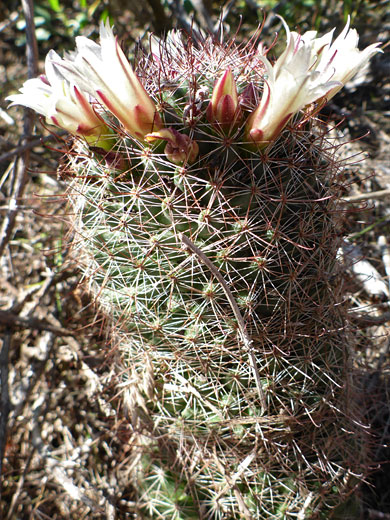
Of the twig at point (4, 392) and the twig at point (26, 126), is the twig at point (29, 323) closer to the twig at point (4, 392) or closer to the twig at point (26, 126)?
the twig at point (4, 392)

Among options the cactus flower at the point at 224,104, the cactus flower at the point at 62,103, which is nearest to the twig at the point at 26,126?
the cactus flower at the point at 62,103

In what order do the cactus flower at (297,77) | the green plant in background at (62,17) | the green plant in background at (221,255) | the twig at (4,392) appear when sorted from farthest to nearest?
1. the green plant in background at (62,17)
2. the twig at (4,392)
3. the green plant in background at (221,255)
4. the cactus flower at (297,77)

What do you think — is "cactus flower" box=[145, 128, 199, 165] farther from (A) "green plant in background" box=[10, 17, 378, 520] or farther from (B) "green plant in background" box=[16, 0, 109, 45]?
(B) "green plant in background" box=[16, 0, 109, 45]

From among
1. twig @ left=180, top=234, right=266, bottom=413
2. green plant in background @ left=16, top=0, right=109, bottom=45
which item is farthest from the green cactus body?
green plant in background @ left=16, top=0, right=109, bottom=45

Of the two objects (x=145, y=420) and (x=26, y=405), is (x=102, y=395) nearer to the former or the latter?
(x=26, y=405)

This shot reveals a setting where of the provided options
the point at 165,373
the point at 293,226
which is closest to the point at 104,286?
the point at 165,373

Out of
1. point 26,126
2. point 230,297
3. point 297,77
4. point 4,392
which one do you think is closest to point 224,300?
point 230,297
